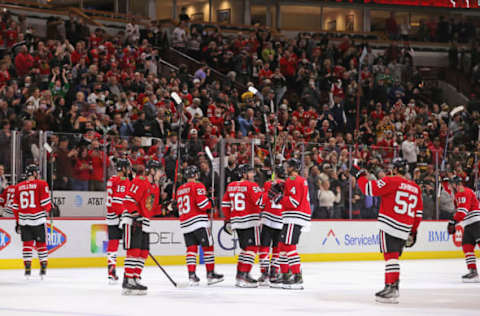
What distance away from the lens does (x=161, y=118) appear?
52.6 ft

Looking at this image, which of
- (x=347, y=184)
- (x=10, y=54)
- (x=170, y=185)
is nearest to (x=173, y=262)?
(x=170, y=185)

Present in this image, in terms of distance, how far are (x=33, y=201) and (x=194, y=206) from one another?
8.22 feet

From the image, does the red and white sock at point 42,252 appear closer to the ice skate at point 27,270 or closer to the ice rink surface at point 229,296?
the ice skate at point 27,270

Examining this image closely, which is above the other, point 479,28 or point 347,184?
point 479,28

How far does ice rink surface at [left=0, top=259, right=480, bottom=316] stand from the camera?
822 centimetres

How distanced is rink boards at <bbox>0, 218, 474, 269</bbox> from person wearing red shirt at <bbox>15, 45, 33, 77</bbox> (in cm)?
471

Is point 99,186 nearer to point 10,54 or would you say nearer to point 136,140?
point 136,140

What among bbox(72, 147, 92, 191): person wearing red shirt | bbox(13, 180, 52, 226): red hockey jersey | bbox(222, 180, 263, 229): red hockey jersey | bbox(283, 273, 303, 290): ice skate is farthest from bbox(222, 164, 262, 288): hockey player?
bbox(72, 147, 92, 191): person wearing red shirt

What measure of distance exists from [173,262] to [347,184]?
396 centimetres

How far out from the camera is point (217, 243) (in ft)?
51.3

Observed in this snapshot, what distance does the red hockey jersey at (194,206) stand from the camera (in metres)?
11.0

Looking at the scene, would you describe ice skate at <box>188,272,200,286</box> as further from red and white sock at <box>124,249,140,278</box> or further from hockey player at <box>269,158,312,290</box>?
red and white sock at <box>124,249,140,278</box>

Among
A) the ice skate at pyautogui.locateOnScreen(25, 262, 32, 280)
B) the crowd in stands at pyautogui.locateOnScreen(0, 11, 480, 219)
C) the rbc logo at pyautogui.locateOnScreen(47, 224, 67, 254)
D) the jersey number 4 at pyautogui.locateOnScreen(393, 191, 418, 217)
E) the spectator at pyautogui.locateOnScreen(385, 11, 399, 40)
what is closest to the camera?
the jersey number 4 at pyautogui.locateOnScreen(393, 191, 418, 217)

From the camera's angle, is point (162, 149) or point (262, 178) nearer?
point (162, 149)
